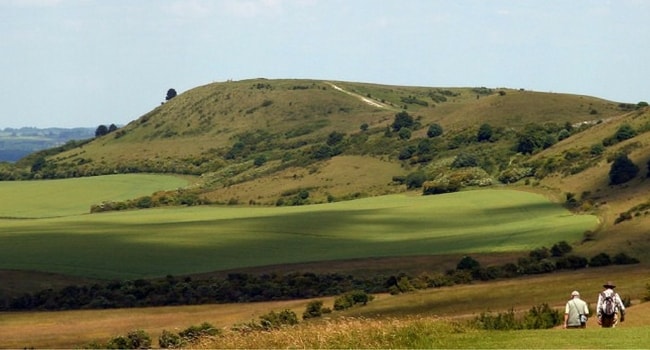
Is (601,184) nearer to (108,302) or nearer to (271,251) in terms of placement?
(271,251)

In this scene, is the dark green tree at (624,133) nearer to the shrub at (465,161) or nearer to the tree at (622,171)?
the shrub at (465,161)

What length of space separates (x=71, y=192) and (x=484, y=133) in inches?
2352

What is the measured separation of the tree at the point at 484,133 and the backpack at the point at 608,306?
5243 inches

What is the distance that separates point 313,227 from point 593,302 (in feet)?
189

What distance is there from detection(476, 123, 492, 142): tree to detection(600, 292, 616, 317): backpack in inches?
5243

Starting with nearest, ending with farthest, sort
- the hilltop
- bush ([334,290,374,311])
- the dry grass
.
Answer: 1. the dry grass
2. bush ([334,290,374,311])
3. the hilltop

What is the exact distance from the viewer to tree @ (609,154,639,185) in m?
111

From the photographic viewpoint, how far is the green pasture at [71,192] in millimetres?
159000

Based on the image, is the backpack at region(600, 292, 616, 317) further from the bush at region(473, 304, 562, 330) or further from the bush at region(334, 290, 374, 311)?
the bush at region(334, 290, 374, 311)

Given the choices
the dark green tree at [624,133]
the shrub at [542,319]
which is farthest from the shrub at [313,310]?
the dark green tree at [624,133]

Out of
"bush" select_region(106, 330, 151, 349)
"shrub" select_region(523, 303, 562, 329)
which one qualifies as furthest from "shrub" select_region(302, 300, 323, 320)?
"shrub" select_region(523, 303, 562, 329)

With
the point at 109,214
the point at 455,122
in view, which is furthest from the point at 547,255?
the point at 455,122

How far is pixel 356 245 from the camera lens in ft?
316

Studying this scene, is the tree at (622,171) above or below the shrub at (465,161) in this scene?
below
